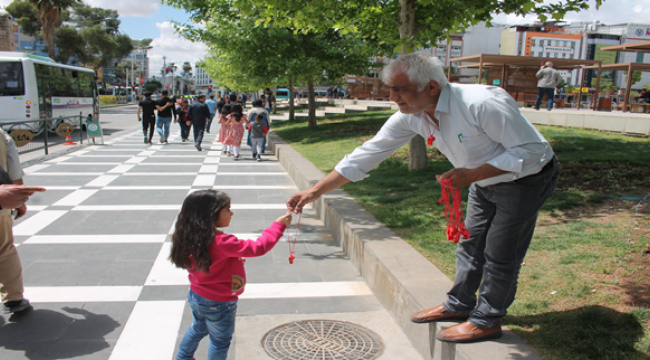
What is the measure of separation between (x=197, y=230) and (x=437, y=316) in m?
1.53

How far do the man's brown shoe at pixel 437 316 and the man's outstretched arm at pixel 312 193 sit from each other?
964 millimetres

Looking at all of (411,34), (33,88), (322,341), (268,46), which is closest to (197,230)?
(322,341)

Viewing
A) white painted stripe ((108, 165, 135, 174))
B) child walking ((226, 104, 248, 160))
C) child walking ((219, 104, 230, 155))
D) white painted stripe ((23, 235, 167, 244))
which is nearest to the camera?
white painted stripe ((23, 235, 167, 244))

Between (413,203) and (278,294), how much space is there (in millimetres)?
2639

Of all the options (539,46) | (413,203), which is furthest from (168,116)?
(539,46)

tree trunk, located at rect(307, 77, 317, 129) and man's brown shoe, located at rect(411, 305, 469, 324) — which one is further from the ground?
tree trunk, located at rect(307, 77, 317, 129)

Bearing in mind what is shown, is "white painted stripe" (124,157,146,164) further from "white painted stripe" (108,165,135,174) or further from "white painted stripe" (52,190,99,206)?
"white painted stripe" (52,190,99,206)

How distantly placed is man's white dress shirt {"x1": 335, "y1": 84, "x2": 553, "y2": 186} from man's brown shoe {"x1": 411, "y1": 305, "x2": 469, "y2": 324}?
86 cm

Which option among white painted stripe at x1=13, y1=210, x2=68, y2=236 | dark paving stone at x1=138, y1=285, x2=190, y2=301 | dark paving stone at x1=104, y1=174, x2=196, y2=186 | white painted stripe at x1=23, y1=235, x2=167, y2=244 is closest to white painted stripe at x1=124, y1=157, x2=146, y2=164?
dark paving stone at x1=104, y1=174, x2=196, y2=186

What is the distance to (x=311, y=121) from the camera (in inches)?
728

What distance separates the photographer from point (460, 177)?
2.26 meters

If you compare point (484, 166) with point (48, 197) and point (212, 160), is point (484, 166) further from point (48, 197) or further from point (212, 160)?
point (212, 160)

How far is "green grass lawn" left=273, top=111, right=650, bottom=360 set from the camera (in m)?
2.66

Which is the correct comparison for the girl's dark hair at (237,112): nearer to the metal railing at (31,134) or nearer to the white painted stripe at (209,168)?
the white painted stripe at (209,168)
